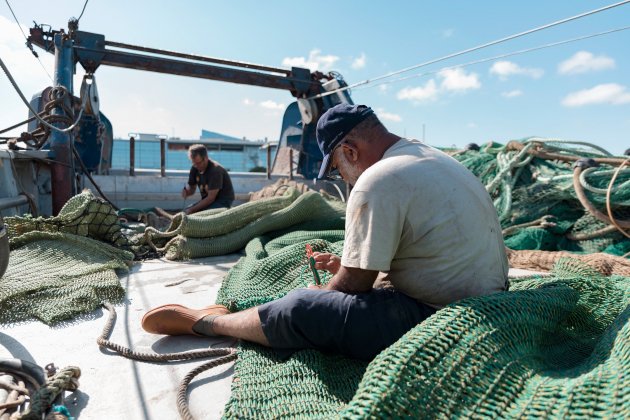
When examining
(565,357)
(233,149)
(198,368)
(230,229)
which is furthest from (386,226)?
(233,149)

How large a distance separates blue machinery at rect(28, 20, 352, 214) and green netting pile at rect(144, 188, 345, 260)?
2.02 meters

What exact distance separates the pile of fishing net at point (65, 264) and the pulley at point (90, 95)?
3218mm

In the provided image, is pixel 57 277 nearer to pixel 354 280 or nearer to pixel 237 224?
pixel 237 224

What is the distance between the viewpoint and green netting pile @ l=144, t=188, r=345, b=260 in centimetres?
425

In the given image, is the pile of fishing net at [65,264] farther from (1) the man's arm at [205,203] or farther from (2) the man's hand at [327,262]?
(2) the man's hand at [327,262]

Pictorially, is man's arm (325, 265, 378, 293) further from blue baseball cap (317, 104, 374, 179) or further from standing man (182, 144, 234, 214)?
standing man (182, 144, 234, 214)

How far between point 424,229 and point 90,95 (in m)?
6.75

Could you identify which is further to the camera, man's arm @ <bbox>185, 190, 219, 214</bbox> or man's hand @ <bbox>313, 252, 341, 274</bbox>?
man's arm @ <bbox>185, 190, 219, 214</bbox>

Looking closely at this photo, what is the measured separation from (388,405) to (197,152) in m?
4.77

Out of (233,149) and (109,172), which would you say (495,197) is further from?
(233,149)

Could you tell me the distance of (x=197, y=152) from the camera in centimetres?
545

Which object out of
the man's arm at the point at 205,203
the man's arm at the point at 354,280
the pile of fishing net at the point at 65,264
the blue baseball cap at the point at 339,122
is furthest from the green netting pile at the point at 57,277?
the blue baseball cap at the point at 339,122

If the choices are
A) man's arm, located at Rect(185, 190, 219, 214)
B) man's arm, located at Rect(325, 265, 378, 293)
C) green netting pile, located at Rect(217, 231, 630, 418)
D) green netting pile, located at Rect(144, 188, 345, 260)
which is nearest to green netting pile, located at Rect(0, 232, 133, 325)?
green netting pile, located at Rect(144, 188, 345, 260)

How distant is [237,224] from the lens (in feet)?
14.8
